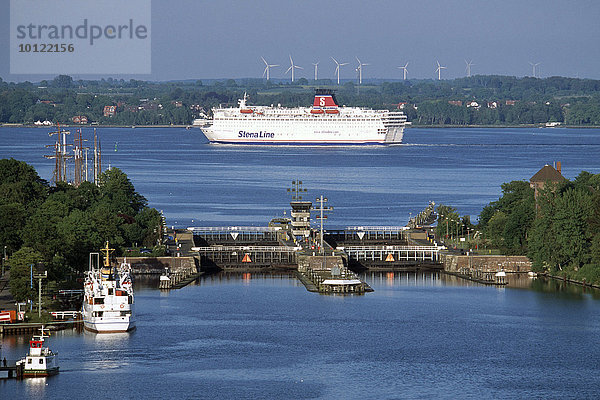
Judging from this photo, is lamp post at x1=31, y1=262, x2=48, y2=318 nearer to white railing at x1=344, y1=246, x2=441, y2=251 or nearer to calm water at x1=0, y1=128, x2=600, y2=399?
calm water at x1=0, y1=128, x2=600, y2=399

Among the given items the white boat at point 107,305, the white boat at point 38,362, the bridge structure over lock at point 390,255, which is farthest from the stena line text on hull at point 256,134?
the white boat at point 38,362

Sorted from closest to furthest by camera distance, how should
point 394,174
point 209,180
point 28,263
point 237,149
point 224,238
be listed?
point 28,263 < point 224,238 < point 209,180 < point 394,174 < point 237,149

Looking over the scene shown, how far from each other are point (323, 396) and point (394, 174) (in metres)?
88.1

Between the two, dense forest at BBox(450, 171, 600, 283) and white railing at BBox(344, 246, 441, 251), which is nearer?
dense forest at BBox(450, 171, 600, 283)

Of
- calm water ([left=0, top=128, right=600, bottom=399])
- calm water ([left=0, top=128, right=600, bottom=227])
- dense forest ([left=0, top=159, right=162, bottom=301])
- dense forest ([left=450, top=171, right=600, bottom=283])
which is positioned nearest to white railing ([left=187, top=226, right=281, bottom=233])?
dense forest ([left=0, top=159, right=162, bottom=301])

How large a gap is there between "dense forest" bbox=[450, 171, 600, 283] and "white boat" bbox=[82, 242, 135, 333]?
21.9 m

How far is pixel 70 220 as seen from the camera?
6178 cm

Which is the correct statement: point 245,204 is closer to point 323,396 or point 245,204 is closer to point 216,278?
point 216,278

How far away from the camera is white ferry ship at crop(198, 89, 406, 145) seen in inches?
7308

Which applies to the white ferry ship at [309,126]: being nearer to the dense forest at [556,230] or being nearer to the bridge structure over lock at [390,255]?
the dense forest at [556,230]

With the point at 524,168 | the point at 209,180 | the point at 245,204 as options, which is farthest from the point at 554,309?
the point at 524,168

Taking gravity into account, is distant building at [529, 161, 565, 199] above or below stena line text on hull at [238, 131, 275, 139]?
below

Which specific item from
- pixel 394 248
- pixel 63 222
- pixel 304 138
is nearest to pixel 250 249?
pixel 394 248

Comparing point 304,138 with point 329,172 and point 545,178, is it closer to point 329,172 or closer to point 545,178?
point 329,172
